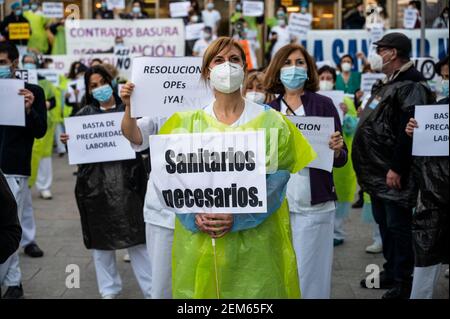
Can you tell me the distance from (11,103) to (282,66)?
68.1 inches

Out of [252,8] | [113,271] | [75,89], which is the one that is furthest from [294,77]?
[252,8]

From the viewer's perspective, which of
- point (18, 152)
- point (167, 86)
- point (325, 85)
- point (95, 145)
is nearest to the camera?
point (167, 86)

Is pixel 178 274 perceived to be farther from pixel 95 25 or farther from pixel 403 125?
pixel 95 25

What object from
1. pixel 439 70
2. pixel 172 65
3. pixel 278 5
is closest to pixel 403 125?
pixel 439 70

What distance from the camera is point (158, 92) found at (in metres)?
4.38

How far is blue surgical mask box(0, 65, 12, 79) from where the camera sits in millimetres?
5020

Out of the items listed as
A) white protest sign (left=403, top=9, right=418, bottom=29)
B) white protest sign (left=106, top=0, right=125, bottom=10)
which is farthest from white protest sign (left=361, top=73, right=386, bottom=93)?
white protest sign (left=106, top=0, right=125, bottom=10)

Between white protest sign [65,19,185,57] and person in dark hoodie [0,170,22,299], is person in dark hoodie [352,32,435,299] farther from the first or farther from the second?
white protest sign [65,19,185,57]

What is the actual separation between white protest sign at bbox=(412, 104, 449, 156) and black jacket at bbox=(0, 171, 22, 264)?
2936mm

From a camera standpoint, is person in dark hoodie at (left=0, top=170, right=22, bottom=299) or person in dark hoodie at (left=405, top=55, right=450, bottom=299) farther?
person in dark hoodie at (left=405, top=55, right=450, bottom=299)

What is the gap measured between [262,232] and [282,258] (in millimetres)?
190

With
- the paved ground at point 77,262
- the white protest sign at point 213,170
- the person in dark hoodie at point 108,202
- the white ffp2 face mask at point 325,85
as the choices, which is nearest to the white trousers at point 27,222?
the paved ground at point 77,262

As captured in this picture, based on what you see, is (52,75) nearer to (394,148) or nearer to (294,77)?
(394,148)

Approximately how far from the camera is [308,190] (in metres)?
4.88
